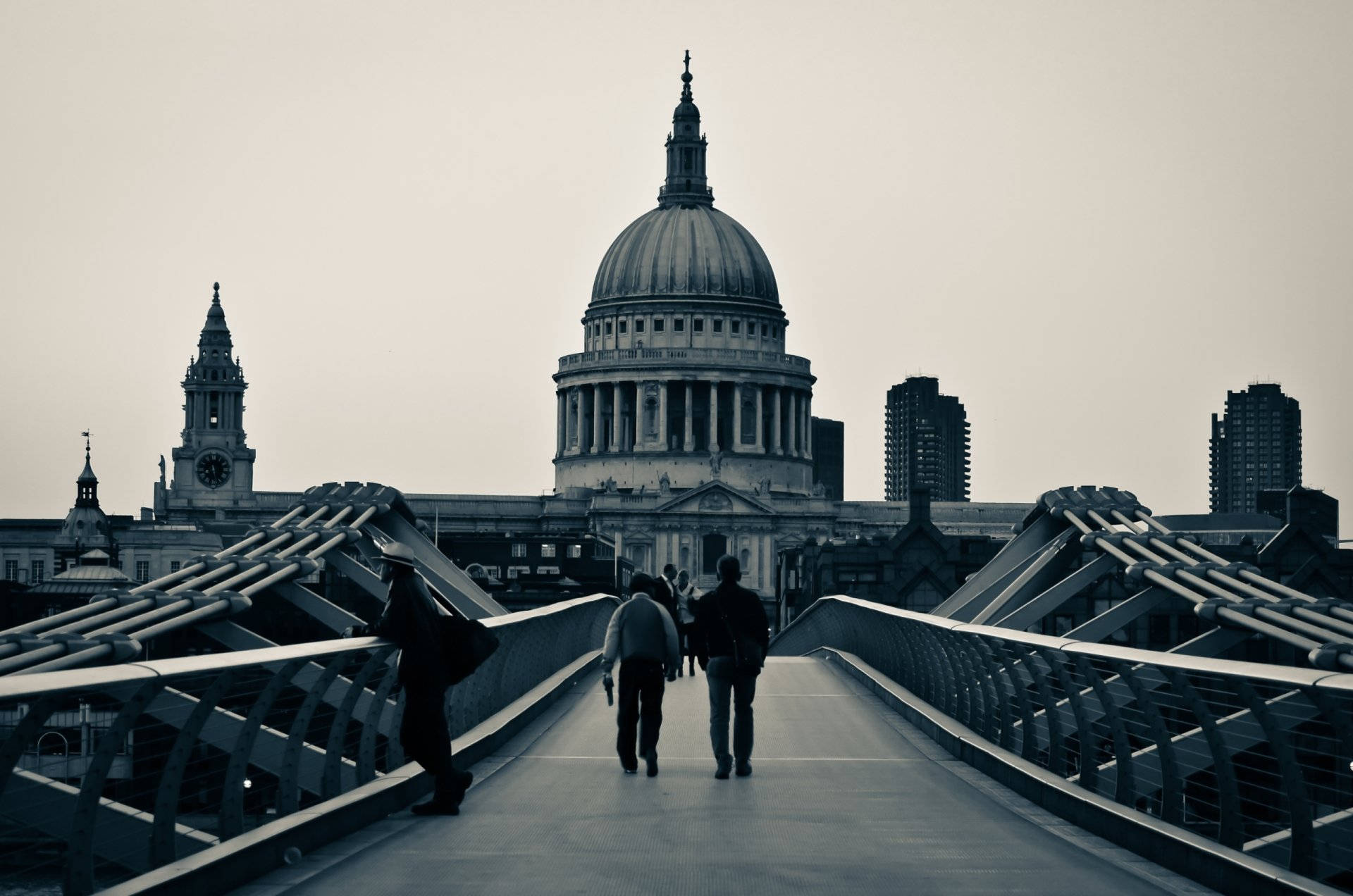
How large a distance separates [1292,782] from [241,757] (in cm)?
528

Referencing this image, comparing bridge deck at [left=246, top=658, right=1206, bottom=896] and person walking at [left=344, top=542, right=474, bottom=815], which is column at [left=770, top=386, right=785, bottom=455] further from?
person walking at [left=344, top=542, right=474, bottom=815]

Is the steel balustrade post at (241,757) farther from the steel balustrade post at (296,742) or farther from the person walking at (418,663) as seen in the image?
the person walking at (418,663)

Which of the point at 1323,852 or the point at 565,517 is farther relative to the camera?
the point at 565,517

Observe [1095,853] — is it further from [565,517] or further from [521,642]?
[565,517]

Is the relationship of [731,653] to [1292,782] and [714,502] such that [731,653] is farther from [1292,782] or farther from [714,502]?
[714,502]

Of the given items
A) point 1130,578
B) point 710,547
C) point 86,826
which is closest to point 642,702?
point 1130,578

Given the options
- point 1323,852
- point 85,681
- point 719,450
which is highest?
point 719,450

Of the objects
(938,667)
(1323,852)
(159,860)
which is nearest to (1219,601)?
(938,667)

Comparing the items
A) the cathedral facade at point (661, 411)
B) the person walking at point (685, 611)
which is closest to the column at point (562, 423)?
the cathedral facade at point (661, 411)

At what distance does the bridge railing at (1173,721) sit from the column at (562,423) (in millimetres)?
157639

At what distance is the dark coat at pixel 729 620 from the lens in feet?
60.6

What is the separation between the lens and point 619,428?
598 feet

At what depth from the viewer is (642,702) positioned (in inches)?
731

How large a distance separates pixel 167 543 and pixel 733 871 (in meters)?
148
